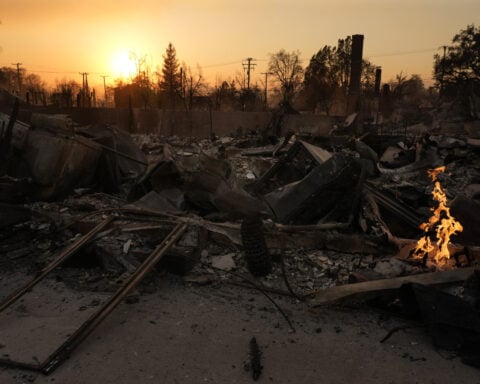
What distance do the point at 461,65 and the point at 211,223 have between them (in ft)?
131

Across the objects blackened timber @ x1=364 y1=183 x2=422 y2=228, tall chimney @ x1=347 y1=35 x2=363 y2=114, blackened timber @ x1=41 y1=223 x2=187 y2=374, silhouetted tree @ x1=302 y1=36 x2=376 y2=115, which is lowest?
blackened timber @ x1=41 y1=223 x2=187 y2=374

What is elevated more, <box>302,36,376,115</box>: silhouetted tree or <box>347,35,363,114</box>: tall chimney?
<box>302,36,376,115</box>: silhouetted tree

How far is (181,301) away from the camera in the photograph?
4.35m

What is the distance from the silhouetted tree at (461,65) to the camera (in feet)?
120

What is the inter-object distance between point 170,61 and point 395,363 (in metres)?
57.9

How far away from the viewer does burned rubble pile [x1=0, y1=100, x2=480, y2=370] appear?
479 centimetres

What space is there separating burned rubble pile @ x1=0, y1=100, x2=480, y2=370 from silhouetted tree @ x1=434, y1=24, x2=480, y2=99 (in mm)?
34662

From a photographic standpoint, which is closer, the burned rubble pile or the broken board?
the broken board

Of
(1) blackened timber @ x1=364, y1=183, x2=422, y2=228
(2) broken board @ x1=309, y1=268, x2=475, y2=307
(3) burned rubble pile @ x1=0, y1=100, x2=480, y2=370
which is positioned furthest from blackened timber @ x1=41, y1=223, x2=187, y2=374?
(1) blackened timber @ x1=364, y1=183, x2=422, y2=228

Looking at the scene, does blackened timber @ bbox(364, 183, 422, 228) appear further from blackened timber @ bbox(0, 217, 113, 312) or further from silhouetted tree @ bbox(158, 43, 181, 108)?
silhouetted tree @ bbox(158, 43, 181, 108)

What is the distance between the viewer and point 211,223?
18.4 feet

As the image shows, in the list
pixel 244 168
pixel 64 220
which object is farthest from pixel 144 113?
pixel 64 220

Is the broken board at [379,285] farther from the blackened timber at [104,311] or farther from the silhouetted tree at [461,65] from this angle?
the silhouetted tree at [461,65]

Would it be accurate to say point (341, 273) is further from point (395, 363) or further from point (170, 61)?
point (170, 61)
